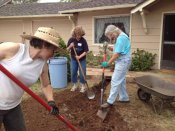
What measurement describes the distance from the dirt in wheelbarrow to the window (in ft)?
16.5

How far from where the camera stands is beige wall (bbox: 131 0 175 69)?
9523mm

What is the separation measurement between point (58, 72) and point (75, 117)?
8.05ft

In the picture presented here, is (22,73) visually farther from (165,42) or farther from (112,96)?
(165,42)

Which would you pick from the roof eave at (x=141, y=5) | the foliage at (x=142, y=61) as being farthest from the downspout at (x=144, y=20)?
the foliage at (x=142, y=61)

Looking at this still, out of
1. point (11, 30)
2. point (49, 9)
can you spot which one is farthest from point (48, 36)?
point (11, 30)

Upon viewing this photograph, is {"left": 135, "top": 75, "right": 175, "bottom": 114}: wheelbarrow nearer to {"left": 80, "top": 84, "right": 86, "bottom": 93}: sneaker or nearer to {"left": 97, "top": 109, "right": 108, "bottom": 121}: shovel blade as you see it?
{"left": 97, "top": 109, "right": 108, "bottom": 121}: shovel blade

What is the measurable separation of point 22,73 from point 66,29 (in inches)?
463

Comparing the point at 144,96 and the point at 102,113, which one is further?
the point at 144,96

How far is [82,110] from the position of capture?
5.57 m

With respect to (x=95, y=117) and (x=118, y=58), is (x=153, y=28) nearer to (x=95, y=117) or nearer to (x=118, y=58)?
(x=118, y=58)

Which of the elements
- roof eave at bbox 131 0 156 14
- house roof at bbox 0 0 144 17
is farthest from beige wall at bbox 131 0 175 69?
house roof at bbox 0 0 144 17

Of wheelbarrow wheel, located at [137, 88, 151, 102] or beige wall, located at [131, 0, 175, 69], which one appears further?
beige wall, located at [131, 0, 175, 69]

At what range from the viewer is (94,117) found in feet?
16.8

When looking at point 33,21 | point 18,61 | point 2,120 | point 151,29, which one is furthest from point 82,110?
point 33,21
